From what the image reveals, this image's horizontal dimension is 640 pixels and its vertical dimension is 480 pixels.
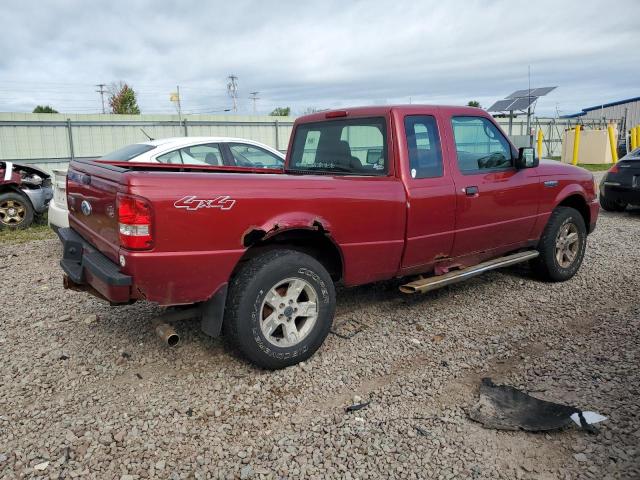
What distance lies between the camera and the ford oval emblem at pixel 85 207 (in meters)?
3.80

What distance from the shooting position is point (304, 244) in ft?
13.4

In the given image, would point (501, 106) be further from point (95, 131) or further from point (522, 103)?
point (95, 131)

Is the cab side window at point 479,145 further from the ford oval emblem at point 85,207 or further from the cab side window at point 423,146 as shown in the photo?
the ford oval emblem at point 85,207

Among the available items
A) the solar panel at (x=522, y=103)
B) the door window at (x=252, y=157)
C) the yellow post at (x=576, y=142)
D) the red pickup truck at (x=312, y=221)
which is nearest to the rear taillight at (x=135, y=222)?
the red pickup truck at (x=312, y=221)

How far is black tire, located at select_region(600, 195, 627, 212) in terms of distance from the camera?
1046 centimetres

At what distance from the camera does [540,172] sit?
537 cm

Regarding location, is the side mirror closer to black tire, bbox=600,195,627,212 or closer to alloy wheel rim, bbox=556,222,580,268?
alloy wheel rim, bbox=556,222,580,268

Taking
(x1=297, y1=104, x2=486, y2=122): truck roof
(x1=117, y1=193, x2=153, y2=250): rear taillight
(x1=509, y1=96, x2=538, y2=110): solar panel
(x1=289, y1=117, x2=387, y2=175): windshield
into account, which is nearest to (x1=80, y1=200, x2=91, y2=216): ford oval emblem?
(x1=117, y1=193, x2=153, y2=250): rear taillight

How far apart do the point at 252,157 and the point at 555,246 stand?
14.5 ft

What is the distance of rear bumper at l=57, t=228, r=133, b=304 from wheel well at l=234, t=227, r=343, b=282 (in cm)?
80

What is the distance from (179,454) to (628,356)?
322 centimetres

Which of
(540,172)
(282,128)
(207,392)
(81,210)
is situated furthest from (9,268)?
(282,128)

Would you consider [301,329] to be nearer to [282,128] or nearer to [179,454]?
[179,454]

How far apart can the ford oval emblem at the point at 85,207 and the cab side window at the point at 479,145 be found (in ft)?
9.99
